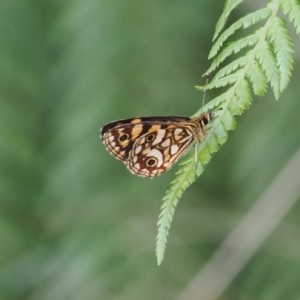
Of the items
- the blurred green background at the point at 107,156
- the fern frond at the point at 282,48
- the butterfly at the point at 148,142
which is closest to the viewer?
the fern frond at the point at 282,48

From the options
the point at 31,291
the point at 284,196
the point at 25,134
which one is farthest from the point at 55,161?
the point at 284,196

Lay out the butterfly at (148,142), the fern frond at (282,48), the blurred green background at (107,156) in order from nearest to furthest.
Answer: the fern frond at (282,48), the butterfly at (148,142), the blurred green background at (107,156)

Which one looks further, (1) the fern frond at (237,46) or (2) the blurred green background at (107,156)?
(2) the blurred green background at (107,156)

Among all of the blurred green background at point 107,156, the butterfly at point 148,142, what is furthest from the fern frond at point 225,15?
the blurred green background at point 107,156

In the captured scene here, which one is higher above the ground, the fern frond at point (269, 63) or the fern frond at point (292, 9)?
the fern frond at point (292, 9)

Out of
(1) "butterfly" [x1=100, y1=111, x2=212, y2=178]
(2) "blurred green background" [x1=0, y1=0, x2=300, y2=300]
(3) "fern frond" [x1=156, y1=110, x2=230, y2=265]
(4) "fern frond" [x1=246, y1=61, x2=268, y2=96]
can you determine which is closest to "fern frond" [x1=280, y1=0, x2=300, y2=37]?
(4) "fern frond" [x1=246, y1=61, x2=268, y2=96]

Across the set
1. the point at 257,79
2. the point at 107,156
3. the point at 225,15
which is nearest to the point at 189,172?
the point at 257,79

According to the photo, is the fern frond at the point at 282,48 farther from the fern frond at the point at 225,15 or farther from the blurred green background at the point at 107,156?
the blurred green background at the point at 107,156

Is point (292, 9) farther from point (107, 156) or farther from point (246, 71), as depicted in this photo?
point (107, 156)
